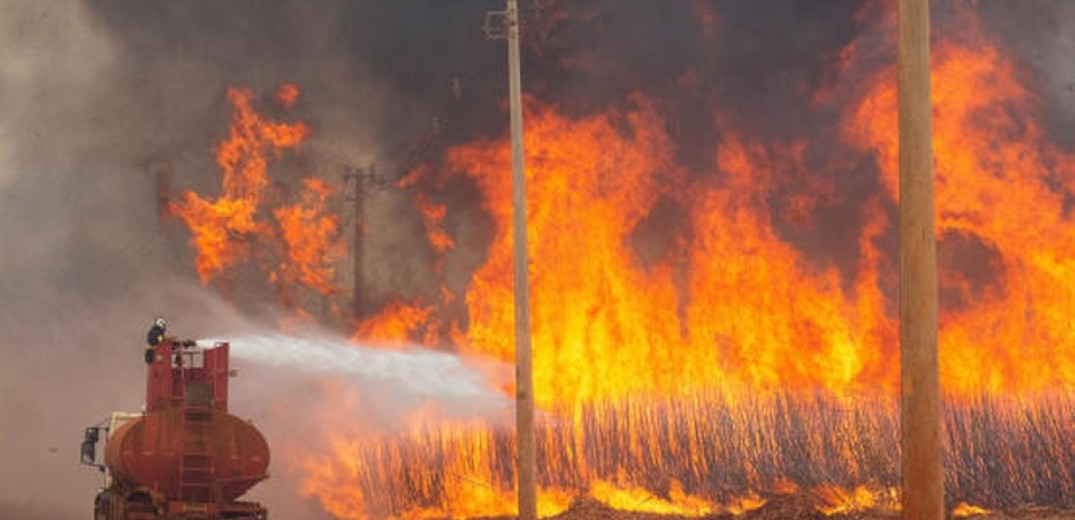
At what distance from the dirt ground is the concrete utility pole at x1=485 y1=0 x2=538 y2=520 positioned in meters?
6.65

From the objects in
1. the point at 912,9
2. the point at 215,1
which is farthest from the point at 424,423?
the point at 912,9

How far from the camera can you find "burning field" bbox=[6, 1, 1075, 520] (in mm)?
29234

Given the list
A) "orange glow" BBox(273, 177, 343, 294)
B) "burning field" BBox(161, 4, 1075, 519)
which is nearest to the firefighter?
"burning field" BBox(161, 4, 1075, 519)

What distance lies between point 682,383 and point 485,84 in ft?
35.3

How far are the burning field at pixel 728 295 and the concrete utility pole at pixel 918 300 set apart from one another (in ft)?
57.2

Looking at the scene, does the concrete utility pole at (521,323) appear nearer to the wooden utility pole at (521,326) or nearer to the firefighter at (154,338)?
the wooden utility pole at (521,326)

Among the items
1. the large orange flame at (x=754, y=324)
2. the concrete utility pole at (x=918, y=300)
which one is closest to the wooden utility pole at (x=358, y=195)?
the large orange flame at (x=754, y=324)

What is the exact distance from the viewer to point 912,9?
1010 cm

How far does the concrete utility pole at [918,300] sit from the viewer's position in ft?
31.6

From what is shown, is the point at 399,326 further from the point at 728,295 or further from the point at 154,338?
the point at 154,338

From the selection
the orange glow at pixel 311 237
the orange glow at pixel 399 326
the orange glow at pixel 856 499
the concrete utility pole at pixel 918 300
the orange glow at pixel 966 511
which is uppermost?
the orange glow at pixel 311 237

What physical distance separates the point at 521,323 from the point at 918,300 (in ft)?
37.7

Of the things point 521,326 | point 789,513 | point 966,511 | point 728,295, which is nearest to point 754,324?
point 728,295

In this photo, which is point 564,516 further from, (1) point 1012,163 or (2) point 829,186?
(1) point 1012,163
